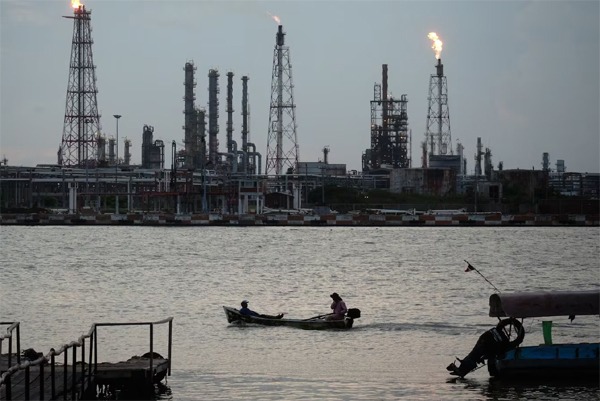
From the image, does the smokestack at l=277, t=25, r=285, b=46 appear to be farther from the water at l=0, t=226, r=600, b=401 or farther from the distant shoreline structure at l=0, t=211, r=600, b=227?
the water at l=0, t=226, r=600, b=401

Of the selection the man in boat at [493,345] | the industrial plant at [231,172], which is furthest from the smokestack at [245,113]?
the man in boat at [493,345]

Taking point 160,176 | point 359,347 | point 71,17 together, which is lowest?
point 359,347

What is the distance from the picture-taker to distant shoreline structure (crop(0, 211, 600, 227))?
135 metres

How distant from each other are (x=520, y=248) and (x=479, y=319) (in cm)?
5645

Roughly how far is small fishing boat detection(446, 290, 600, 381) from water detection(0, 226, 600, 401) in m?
0.43

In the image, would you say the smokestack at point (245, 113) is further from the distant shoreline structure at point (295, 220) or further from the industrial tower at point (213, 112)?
the distant shoreline structure at point (295, 220)

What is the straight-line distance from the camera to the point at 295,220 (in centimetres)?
13600

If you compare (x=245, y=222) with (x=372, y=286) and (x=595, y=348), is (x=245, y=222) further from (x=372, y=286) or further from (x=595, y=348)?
(x=595, y=348)

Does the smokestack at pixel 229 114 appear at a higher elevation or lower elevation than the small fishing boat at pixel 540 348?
higher

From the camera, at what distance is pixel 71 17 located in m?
139

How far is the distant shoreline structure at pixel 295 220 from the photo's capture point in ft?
444

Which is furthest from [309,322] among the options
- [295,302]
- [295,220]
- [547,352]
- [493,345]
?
[295,220]

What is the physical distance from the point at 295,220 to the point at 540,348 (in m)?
108

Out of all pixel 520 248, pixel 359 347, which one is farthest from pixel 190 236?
pixel 359 347
